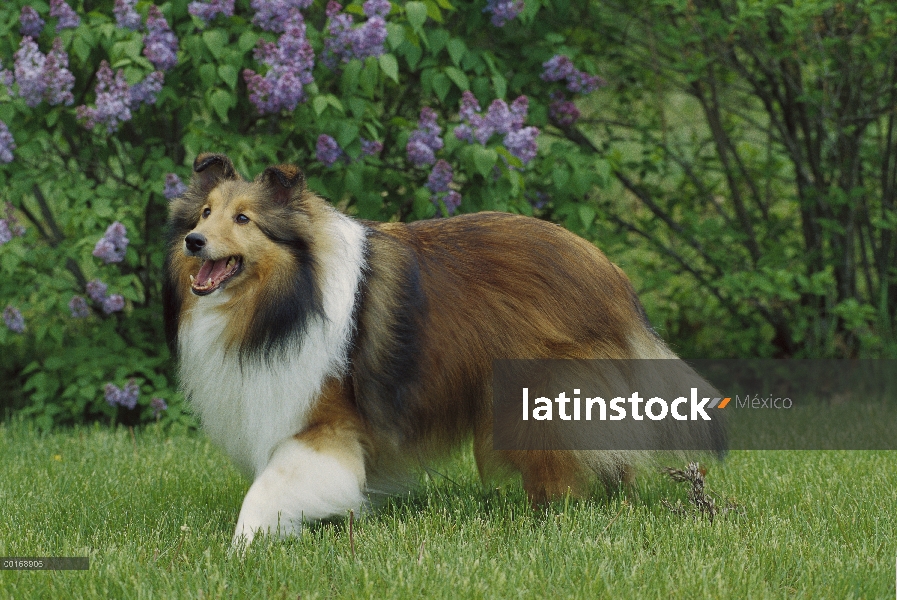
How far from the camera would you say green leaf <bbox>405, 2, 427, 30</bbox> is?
5259 mm

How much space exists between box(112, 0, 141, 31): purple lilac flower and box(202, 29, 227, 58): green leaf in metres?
0.40

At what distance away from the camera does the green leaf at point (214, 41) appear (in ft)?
17.7

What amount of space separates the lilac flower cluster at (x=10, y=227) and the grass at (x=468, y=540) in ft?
4.39

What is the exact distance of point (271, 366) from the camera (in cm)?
373

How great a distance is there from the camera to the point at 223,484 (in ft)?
15.9

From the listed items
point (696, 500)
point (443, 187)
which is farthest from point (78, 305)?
point (696, 500)

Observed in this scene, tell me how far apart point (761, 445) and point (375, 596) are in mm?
3354

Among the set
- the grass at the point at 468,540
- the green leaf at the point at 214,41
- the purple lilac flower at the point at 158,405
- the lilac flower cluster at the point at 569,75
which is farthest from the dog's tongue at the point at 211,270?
the lilac flower cluster at the point at 569,75

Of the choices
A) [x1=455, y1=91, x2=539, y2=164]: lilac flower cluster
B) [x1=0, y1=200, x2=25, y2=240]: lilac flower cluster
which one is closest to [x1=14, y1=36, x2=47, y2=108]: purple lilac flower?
[x1=0, y1=200, x2=25, y2=240]: lilac flower cluster

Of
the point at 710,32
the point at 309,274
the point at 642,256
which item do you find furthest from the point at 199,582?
the point at 642,256

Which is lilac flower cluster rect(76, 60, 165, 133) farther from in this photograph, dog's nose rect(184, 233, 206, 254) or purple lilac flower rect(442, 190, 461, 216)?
dog's nose rect(184, 233, 206, 254)

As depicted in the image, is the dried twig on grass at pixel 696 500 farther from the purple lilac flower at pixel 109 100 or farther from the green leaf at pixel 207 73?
the purple lilac flower at pixel 109 100

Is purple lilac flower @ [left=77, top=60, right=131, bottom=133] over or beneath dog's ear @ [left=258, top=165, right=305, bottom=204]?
over

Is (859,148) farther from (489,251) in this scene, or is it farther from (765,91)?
(489,251)
